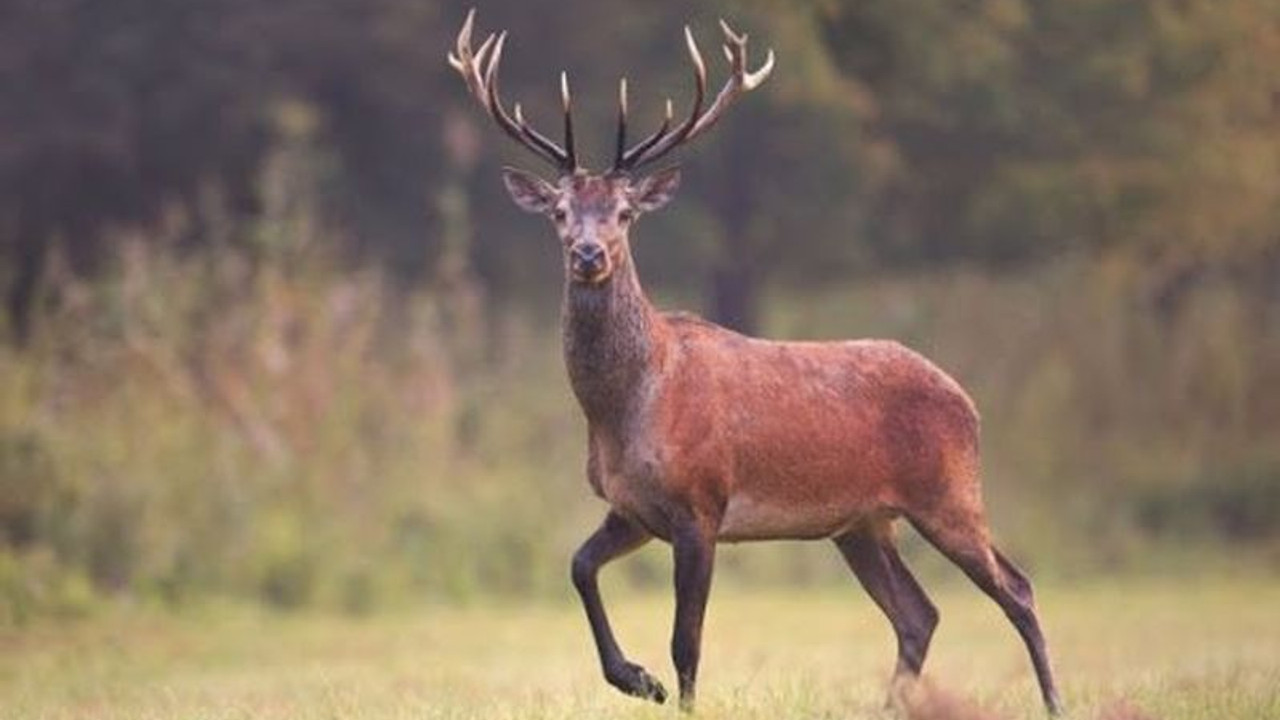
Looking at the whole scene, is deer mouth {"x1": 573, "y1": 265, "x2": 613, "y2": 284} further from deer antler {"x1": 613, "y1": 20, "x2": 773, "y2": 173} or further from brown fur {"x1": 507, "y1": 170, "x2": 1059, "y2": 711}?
deer antler {"x1": 613, "y1": 20, "x2": 773, "y2": 173}

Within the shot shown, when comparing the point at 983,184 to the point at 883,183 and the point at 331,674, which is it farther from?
the point at 331,674

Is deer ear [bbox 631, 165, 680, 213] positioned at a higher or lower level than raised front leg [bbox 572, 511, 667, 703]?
higher

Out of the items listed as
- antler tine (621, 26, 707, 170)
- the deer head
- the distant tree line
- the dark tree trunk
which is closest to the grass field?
the deer head

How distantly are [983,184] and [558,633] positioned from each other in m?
7.11

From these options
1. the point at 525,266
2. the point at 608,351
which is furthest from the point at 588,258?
the point at 525,266

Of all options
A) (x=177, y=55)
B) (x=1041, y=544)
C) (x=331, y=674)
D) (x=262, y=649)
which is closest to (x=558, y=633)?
(x=262, y=649)

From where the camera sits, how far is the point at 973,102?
958 inches

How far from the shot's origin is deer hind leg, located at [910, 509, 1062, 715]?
12805mm

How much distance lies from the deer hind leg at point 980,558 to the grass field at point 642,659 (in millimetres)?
340

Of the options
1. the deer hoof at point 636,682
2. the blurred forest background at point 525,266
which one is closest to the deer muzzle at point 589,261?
the deer hoof at point 636,682

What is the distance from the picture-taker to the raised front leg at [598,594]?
12016mm

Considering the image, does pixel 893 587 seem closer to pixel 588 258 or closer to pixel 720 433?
pixel 720 433

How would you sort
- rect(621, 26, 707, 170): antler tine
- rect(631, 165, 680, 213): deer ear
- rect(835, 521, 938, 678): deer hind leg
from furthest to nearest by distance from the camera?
rect(835, 521, 938, 678): deer hind leg
rect(631, 165, 680, 213): deer ear
rect(621, 26, 707, 170): antler tine

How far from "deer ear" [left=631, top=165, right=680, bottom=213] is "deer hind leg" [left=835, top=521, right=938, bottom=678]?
5.65 feet
